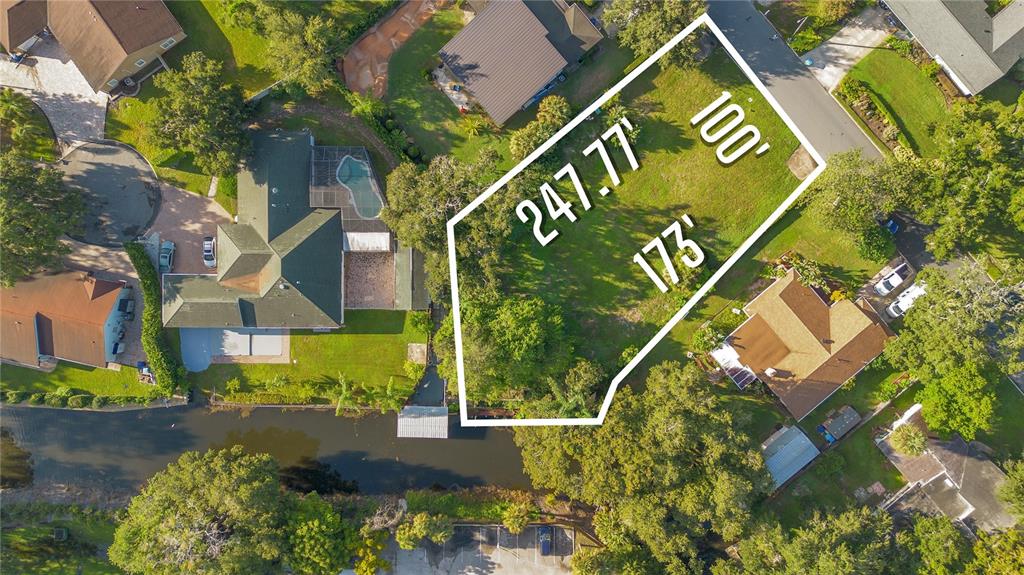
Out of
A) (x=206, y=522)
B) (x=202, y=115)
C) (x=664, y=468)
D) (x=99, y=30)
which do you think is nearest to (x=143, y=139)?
(x=99, y=30)

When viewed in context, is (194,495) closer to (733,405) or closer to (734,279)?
(733,405)

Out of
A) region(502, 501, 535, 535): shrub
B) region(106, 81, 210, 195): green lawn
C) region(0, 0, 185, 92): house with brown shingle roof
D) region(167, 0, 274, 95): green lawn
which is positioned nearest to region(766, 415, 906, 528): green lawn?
region(502, 501, 535, 535): shrub

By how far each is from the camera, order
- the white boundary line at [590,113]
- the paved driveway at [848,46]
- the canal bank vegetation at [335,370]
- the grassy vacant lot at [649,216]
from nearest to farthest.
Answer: the white boundary line at [590,113] < the grassy vacant lot at [649,216] < the paved driveway at [848,46] < the canal bank vegetation at [335,370]

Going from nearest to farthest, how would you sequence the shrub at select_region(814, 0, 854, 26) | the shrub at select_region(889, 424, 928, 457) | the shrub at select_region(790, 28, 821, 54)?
the shrub at select_region(889, 424, 928, 457)
the shrub at select_region(814, 0, 854, 26)
the shrub at select_region(790, 28, 821, 54)

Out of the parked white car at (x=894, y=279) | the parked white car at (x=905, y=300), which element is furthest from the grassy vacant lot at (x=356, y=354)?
the parked white car at (x=905, y=300)

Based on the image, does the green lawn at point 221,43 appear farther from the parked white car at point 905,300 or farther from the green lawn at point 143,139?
the parked white car at point 905,300

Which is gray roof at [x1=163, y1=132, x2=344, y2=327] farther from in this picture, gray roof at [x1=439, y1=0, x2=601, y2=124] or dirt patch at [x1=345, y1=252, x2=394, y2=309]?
gray roof at [x1=439, y1=0, x2=601, y2=124]
